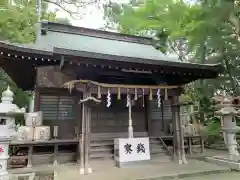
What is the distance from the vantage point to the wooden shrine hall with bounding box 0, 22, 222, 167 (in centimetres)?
631

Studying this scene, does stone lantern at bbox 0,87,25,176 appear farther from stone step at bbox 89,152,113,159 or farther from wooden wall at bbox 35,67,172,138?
stone step at bbox 89,152,113,159

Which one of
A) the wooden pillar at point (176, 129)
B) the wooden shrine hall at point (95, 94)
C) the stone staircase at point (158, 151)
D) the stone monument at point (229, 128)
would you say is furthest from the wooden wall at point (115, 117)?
the stone monument at point (229, 128)

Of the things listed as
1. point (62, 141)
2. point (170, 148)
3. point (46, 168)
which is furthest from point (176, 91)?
point (46, 168)

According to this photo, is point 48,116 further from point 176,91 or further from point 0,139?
point 176,91

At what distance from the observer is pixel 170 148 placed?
8352 mm

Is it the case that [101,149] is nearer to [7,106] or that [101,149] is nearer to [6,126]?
[6,126]

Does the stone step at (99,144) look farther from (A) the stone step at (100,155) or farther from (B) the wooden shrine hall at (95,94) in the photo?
(A) the stone step at (100,155)

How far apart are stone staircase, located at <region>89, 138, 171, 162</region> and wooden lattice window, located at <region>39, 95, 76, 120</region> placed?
144 cm

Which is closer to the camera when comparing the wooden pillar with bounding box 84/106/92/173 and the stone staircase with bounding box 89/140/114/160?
the wooden pillar with bounding box 84/106/92/173

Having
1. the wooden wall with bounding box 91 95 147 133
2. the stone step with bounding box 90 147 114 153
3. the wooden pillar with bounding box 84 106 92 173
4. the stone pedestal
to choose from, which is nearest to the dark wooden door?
the wooden wall with bounding box 91 95 147 133

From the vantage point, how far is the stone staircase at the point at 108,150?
712 cm

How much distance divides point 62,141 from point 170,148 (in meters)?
4.04

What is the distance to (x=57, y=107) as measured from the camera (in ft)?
26.2

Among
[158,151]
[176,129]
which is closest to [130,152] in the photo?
[158,151]
